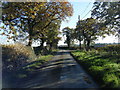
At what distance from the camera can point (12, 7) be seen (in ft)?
45.4

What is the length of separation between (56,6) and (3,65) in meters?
12.8

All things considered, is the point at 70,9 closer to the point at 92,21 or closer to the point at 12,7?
the point at 12,7

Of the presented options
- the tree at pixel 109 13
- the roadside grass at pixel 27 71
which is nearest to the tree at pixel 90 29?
the tree at pixel 109 13

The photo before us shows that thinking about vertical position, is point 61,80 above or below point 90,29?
below

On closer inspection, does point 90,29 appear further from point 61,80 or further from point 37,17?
point 61,80

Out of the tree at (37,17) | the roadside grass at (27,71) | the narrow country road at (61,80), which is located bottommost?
the narrow country road at (61,80)

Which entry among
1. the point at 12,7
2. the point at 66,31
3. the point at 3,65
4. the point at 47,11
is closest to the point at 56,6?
the point at 47,11

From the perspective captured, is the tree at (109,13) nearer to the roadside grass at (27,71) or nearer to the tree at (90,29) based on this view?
the roadside grass at (27,71)

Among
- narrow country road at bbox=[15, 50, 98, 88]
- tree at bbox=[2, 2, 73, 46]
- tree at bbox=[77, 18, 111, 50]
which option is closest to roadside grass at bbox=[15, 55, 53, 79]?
narrow country road at bbox=[15, 50, 98, 88]

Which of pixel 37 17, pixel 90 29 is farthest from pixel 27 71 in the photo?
pixel 90 29

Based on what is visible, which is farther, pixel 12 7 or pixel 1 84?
pixel 12 7

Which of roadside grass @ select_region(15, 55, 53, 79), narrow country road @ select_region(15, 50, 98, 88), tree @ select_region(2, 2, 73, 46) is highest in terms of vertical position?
tree @ select_region(2, 2, 73, 46)

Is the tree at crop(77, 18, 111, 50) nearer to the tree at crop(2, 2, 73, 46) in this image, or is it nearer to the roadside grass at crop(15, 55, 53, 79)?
the tree at crop(2, 2, 73, 46)

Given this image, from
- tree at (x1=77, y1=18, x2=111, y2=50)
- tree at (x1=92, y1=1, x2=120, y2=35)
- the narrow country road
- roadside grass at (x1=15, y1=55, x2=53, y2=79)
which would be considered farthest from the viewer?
tree at (x1=77, y1=18, x2=111, y2=50)
